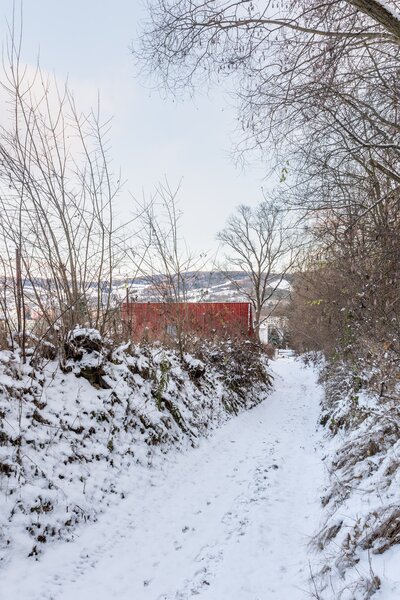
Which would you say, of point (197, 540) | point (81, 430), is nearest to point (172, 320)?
point (81, 430)

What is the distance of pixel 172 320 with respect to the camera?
32.9 feet

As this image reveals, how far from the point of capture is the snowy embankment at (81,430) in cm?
358

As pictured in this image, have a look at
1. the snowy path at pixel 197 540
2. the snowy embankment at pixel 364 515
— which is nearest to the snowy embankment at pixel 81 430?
the snowy path at pixel 197 540

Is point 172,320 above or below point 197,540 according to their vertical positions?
above

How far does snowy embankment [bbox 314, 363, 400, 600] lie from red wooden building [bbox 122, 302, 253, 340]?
15.3 ft

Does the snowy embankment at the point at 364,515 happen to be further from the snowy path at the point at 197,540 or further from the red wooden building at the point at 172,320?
the red wooden building at the point at 172,320

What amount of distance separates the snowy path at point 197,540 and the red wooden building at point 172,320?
3.37m

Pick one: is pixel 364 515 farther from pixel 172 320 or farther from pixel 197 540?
pixel 172 320

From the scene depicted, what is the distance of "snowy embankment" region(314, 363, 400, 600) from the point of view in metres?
2.57

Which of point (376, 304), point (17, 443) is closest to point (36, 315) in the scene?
point (17, 443)

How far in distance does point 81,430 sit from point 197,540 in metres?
1.95

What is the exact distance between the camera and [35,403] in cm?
466

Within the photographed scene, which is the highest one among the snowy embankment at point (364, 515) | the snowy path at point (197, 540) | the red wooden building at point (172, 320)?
the red wooden building at point (172, 320)

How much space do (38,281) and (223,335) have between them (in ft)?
24.1
